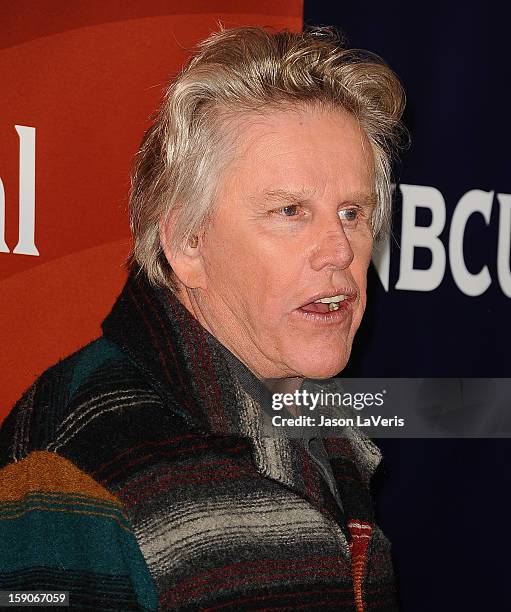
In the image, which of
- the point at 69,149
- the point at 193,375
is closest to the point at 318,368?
the point at 193,375

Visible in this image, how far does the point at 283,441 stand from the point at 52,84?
Answer: 763 mm

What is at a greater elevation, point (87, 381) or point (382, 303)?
point (382, 303)

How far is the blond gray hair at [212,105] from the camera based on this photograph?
1060 mm

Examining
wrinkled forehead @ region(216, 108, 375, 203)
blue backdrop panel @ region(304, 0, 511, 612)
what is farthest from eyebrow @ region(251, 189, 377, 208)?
blue backdrop panel @ region(304, 0, 511, 612)

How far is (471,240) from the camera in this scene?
187cm

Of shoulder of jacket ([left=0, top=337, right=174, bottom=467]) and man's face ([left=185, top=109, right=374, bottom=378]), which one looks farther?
man's face ([left=185, top=109, right=374, bottom=378])

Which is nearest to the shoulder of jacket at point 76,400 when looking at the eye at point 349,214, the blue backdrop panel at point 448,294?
the eye at point 349,214

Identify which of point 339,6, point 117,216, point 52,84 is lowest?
point 117,216

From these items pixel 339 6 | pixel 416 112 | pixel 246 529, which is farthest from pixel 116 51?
pixel 246 529

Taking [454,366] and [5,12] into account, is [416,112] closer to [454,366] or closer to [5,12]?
[454,366]

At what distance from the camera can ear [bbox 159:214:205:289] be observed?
110 cm

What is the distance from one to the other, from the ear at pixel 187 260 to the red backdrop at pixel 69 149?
417 mm

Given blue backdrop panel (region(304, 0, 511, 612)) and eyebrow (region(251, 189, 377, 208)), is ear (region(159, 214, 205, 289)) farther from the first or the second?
blue backdrop panel (region(304, 0, 511, 612))

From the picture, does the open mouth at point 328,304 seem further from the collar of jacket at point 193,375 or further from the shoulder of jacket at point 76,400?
the shoulder of jacket at point 76,400
